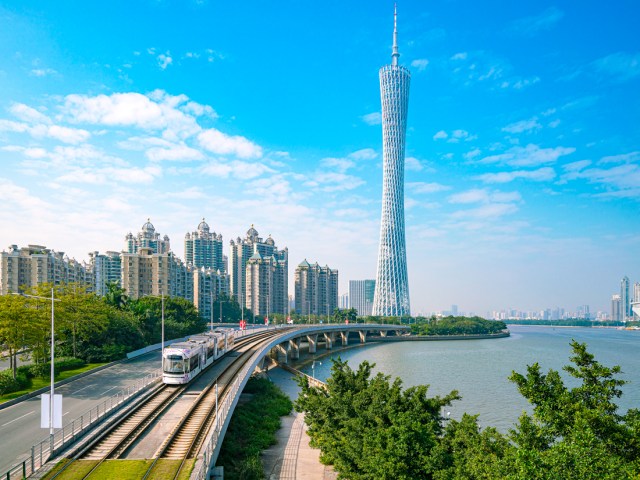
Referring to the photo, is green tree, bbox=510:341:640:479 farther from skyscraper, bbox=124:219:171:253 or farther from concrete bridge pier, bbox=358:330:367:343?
skyscraper, bbox=124:219:171:253

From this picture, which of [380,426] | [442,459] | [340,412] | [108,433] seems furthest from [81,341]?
[442,459]

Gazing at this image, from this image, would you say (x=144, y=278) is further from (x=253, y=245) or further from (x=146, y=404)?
(x=146, y=404)

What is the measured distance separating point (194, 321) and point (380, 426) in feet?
195

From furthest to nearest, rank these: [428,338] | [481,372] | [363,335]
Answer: [428,338] < [363,335] < [481,372]

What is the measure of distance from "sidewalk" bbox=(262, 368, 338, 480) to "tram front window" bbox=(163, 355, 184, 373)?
7877mm

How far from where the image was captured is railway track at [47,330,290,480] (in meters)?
19.6

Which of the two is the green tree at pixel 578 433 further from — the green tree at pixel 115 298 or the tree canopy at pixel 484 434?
the green tree at pixel 115 298

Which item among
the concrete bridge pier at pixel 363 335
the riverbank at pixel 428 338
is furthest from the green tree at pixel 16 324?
the riverbank at pixel 428 338

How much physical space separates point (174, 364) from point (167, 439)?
11582 mm

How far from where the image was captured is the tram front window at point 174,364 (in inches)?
1289

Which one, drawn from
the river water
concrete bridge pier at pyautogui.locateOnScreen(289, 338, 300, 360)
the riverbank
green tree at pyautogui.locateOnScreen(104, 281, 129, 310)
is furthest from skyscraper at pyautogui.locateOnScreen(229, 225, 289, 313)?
green tree at pyautogui.locateOnScreen(104, 281, 129, 310)

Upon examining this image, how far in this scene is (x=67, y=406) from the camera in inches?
1156

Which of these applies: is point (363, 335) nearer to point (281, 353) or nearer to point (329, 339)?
point (329, 339)

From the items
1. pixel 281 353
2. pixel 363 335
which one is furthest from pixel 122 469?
pixel 363 335
